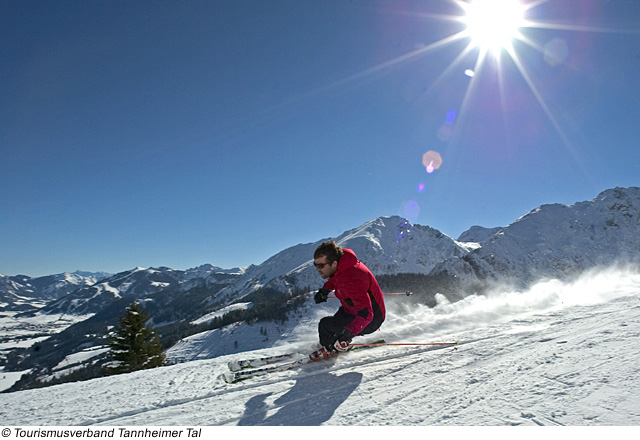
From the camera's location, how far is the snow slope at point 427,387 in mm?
3033

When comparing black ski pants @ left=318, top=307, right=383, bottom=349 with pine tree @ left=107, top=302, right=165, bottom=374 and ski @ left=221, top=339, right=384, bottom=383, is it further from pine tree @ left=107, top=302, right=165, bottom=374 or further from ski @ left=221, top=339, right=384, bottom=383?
pine tree @ left=107, top=302, right=165, bottom=374

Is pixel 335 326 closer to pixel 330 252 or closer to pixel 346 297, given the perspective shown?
pixel 346 297

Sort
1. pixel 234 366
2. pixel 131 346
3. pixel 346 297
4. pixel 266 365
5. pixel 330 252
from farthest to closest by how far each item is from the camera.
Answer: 1. pixel 131 346
2. pixel 266 365
3. pixel 234 366
4. pixel 330 252
5. pixel 346 297

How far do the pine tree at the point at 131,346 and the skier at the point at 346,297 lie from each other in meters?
25.9

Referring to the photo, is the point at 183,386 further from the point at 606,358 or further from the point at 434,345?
the point at 606,358

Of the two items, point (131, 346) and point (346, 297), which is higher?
point (346, 297)

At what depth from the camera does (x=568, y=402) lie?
2891 millimetres

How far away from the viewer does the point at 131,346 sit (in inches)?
1014

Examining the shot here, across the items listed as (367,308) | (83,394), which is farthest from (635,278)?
(83,394)

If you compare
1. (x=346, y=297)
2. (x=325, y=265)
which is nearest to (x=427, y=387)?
(x=346, y=297)

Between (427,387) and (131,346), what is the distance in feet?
95.0

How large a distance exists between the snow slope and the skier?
0.49 metres

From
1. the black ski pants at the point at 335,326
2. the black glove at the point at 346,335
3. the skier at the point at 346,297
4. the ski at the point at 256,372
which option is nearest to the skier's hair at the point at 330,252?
the skier at the point at 346,297
